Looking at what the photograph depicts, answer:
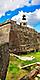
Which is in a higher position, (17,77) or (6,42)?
(6,42)

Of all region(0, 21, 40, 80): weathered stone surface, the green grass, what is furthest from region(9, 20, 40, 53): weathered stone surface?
the green grass

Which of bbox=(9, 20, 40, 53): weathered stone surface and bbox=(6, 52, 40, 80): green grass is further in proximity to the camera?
bbox=(9, 20, 40, 53): weathered stone surface

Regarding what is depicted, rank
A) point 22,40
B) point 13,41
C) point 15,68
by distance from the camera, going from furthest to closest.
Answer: point 22,40
point 13,41
point 15,68

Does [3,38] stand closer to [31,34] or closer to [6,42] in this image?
[6,42]

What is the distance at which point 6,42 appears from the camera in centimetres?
455

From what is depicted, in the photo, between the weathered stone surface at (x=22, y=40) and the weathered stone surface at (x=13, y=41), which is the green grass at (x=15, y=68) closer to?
the weathered stone surface at (x=13, y=41)

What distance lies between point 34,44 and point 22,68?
64cm

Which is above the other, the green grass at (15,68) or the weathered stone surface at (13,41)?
the weathered stone surface at (13,41)

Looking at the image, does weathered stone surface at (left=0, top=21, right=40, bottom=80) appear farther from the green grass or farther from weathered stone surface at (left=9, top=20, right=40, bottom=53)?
the green grass

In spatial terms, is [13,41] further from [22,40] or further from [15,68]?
[15,68]

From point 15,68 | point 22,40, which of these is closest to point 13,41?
point 22,40

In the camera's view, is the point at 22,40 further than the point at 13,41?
Yes

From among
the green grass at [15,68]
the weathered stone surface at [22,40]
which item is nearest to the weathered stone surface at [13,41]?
the weathered stone surface at [22,40]

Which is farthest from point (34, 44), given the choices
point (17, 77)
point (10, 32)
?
point (17, 77)
